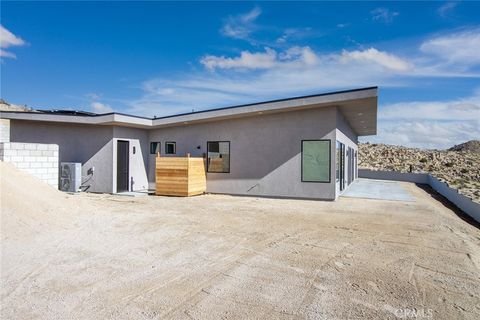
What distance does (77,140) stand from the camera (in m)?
13.4

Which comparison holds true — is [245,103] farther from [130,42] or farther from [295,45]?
[130,42]

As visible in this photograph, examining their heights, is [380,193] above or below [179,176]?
below

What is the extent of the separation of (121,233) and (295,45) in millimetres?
12058

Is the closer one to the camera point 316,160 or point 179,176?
point 316,160

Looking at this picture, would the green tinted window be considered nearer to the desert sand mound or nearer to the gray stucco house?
the gray stucco house

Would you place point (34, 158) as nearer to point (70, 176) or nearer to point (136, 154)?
point (70, 176)

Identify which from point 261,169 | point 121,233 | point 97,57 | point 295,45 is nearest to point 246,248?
point 121,233

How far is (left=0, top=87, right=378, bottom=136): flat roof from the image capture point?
34.3 feet

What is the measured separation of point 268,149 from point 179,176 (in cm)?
356

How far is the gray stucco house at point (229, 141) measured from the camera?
11.3 m

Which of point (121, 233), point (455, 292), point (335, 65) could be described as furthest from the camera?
point (335, 65)

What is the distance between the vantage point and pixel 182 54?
53.4 ft

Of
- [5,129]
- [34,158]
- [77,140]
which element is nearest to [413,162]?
[77,140]

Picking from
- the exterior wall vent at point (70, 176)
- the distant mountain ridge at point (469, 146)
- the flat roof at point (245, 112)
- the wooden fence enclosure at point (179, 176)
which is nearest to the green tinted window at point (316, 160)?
the flat roof at point (245, 112)
